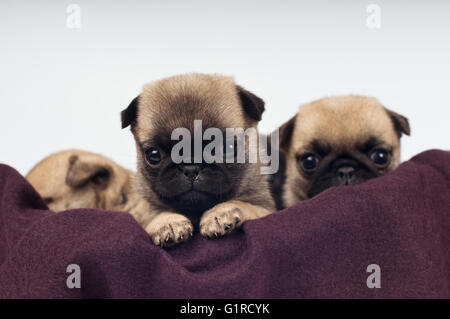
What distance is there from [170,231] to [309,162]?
2.62 feet

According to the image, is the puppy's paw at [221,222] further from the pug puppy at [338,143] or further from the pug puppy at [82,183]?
the pug puppy at [82,183]

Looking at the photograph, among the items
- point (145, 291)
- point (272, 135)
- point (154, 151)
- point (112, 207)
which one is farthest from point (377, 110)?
point (112, 207)

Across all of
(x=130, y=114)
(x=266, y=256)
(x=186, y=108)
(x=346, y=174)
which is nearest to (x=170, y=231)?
(x=266, y=256)

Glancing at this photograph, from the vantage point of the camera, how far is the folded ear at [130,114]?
1.75 m

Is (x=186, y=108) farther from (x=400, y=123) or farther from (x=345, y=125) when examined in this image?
(x=400, y=123)

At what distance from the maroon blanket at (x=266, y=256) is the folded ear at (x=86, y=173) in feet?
3.38

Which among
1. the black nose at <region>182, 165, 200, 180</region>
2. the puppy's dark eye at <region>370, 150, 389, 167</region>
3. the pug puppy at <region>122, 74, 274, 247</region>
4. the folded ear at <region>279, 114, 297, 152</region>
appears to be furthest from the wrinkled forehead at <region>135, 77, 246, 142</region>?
the puppy's dark eye at <region>370, 150, 389, 167</region>

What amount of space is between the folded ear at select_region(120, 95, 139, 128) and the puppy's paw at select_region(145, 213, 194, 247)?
487 mm

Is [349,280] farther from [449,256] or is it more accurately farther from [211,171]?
[211,171]

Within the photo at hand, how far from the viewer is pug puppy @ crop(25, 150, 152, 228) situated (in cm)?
236

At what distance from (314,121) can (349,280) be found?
87cm

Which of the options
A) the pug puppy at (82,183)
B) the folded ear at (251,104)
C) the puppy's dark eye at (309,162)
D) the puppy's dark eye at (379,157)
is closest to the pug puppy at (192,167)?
the folded ear at (251,104)

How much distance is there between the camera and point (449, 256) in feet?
4.66

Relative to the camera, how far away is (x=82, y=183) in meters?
2.40
